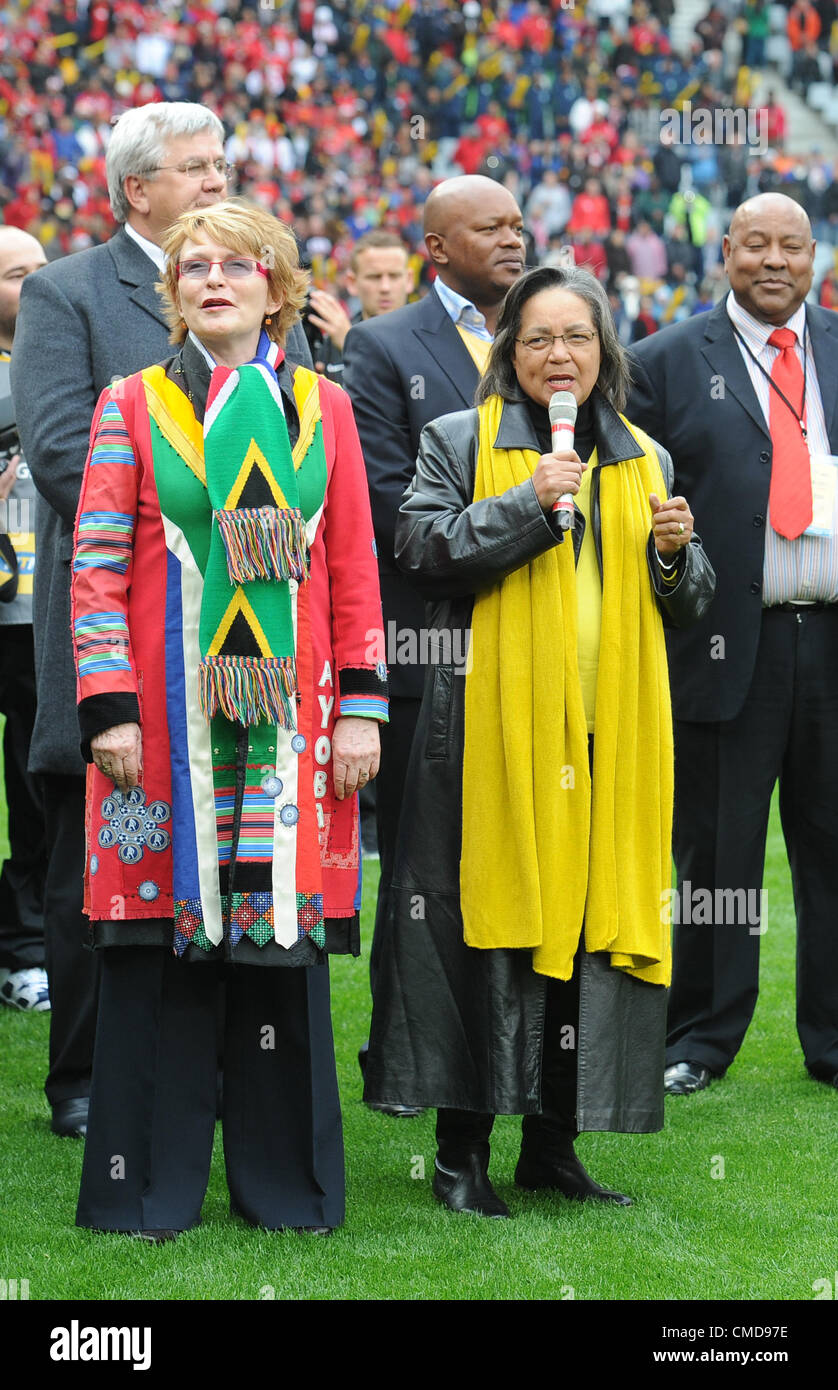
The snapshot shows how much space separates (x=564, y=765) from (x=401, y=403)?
4.88 ft

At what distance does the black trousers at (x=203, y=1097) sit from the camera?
3.81m

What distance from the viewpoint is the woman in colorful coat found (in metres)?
3.62

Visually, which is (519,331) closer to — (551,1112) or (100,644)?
(100,644)

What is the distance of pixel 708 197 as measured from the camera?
23031 millimetres

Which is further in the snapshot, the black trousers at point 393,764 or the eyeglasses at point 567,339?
the black trousers at point 393,764

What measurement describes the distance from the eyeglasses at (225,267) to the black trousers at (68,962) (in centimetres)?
150

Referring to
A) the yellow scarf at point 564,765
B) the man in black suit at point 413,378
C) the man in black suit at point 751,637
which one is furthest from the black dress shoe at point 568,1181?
the man in black suit at point 751,637

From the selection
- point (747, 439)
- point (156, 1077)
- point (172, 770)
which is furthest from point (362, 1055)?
point (747, 439)

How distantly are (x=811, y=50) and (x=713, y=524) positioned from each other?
920 inches

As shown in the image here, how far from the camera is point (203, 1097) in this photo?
385cm

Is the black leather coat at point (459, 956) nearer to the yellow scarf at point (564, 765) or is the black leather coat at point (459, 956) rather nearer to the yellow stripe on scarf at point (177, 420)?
the yellow scarf at point (564, 765)

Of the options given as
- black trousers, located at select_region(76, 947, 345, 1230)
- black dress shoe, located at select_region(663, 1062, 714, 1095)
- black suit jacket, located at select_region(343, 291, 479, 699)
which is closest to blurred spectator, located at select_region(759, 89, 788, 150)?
black suit jacket, located at select_region(343, 291, 479, 699)

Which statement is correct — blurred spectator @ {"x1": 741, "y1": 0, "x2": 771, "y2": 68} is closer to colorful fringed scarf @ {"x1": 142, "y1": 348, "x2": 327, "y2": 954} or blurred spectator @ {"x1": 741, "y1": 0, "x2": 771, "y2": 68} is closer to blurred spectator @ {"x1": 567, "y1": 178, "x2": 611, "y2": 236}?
blurred spectator @ {"x1": 567, "y1": 178, "x2": 611, "y2": 236}

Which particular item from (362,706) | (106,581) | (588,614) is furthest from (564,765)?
(106,581)
